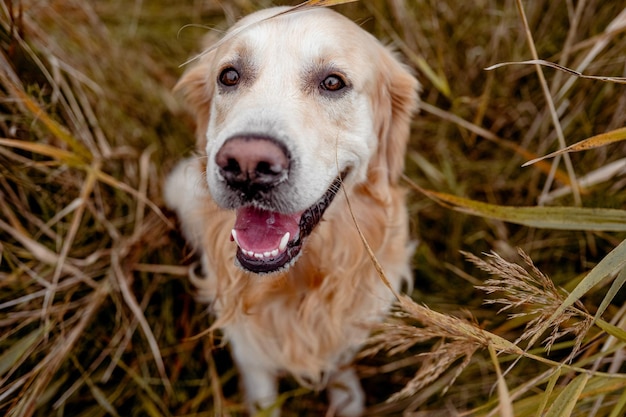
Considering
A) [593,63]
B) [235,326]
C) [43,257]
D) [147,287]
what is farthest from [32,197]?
[593,63]

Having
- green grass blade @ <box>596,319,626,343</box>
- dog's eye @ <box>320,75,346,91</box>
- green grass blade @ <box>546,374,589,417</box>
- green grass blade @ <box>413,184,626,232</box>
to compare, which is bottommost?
green grass blade @ <box>546,374,589,417</box>

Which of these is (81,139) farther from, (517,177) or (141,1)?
(517,177)

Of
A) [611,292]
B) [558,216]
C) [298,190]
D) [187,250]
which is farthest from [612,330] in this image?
[187,250]

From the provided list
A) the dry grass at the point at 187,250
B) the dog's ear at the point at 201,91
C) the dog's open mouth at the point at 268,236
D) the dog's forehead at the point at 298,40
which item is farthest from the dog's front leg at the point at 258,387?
the dog's forehead at the point at 298,40

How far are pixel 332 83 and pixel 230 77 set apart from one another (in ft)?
1.29

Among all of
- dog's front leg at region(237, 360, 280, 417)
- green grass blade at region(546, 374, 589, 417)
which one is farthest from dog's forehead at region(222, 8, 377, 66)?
dog's front leg at region(237, 360, 280, 417)

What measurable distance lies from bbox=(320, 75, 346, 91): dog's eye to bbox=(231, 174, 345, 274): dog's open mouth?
370mm

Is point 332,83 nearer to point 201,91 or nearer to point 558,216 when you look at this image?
point 201,91

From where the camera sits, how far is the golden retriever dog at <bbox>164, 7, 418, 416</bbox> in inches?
67.8

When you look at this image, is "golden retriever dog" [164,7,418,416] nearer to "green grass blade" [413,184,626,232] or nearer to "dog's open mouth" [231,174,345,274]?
"dog's open mouth" [231,174,345,274]

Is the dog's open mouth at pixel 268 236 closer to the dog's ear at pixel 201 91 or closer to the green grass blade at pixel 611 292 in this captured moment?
the dog's ear at pixel 201 91

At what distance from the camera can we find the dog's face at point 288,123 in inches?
65.5

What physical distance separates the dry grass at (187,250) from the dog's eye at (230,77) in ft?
2.70

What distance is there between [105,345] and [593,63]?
9.68 ft
